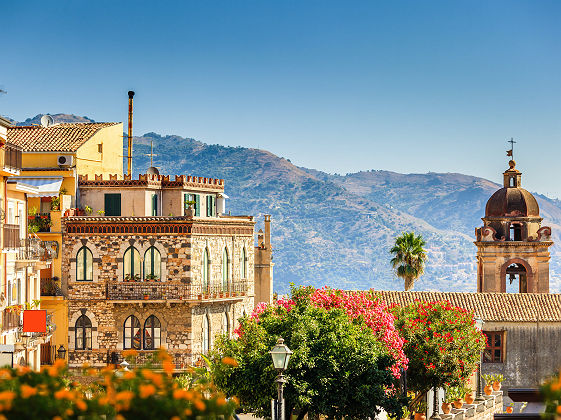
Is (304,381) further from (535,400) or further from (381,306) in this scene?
(535,400)

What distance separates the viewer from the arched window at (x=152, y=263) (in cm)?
5003

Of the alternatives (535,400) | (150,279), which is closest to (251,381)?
(150,279)

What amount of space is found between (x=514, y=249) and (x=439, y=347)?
22.4 metres

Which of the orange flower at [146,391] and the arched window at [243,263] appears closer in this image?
the orange flower at [146,391]

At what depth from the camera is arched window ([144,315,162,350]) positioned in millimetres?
49859

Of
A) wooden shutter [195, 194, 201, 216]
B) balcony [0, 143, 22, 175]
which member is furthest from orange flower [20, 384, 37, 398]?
wooden shutter [195, 194, 201, 216]

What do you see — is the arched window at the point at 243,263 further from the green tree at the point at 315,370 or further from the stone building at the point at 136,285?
the green tree at the point at 315,370

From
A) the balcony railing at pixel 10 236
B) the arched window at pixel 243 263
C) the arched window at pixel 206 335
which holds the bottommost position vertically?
the arched window at pixel 206 335

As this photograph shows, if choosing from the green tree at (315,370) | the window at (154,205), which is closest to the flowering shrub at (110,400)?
the green tree at (315,370)

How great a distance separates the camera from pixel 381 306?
41969 mm

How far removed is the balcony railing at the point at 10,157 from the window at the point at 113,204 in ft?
46.0

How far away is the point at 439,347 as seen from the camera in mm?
43906

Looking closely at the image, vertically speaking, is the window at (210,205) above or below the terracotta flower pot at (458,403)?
above

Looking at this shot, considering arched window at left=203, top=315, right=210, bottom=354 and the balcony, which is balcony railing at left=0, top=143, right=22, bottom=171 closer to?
the balcony
